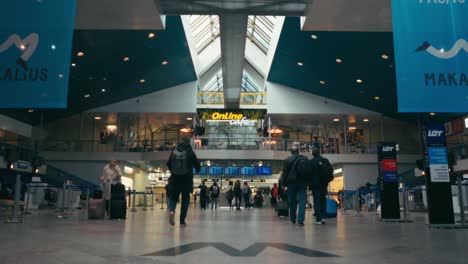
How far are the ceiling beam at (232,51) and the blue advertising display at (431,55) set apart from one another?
36.5ft

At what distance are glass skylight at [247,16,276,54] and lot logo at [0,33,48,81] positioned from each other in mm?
19402

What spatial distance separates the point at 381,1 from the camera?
11812mm

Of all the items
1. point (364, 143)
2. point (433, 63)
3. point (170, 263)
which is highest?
point (364, 143)

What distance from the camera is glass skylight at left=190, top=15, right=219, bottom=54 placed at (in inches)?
998

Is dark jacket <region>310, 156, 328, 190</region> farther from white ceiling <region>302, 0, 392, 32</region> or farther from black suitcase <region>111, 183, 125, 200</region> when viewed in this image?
white ceiling <region>302, 0, 392, 32</region>

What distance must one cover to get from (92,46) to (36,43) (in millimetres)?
14220

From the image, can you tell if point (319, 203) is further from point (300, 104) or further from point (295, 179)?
point (300, 104)

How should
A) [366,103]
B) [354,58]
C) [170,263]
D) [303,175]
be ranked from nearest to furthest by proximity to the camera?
1. [170,263]
2. [303,175]
3. [354,58]
4. [366,103]

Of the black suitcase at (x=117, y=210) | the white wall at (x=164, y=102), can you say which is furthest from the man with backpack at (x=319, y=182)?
the white wall at (x=164, y=102)

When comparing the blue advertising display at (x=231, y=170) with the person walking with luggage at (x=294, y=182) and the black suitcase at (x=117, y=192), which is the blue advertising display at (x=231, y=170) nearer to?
the black suitcase at (x=117, y=192)

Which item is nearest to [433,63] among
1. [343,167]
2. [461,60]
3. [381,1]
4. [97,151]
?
[461,60]

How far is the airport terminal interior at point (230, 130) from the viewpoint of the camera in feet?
17.1

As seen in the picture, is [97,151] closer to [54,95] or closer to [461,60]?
[54,95]

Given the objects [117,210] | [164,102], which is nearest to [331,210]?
[117,210]
